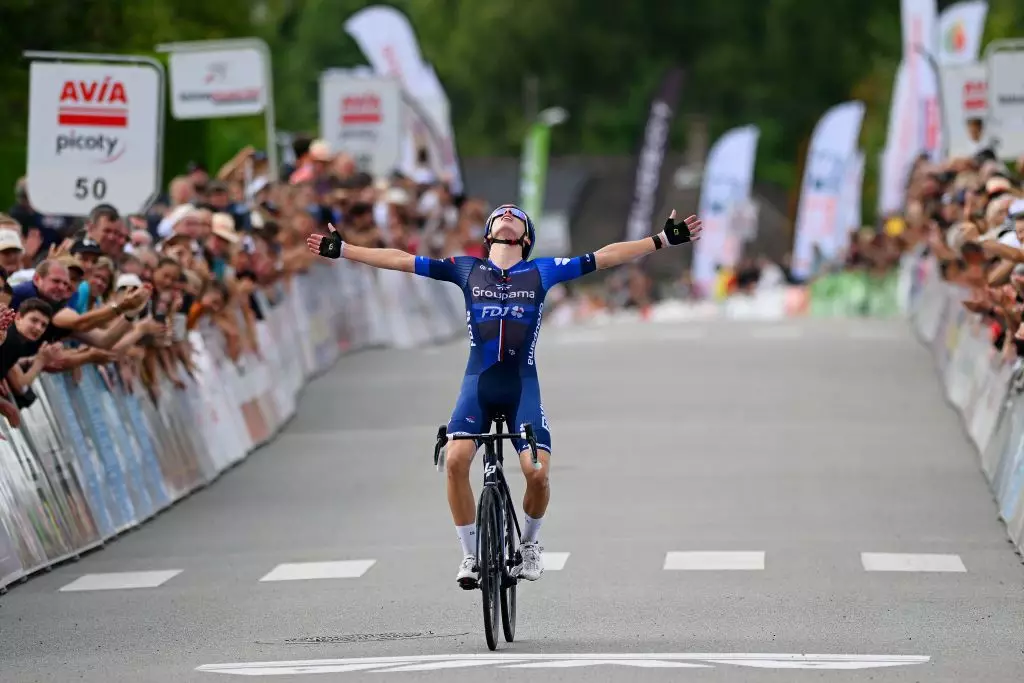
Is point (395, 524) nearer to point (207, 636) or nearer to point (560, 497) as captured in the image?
point (560, 497)

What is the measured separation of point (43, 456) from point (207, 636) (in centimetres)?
346

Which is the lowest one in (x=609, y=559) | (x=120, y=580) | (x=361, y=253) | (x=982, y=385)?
(x=982, y=385)

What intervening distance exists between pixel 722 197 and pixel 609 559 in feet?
156

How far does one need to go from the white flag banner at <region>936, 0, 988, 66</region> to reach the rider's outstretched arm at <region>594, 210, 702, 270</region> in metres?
32.6

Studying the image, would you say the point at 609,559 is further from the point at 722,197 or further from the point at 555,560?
the point at 722,197

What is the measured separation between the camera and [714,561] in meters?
15.8

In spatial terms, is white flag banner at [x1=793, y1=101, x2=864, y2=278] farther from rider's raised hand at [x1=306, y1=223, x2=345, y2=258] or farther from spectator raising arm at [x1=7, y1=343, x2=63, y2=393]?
rider's raised hand at [x1=306, y1=223, x2=345, y2=258]

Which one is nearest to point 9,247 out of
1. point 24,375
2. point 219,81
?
point 24,375

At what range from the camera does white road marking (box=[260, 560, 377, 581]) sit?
15.6m

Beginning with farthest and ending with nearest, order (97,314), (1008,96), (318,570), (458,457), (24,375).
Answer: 1. (1008,96)
2. (97,314)
3. (318,570)
4. (24,375)
5. (458,457)

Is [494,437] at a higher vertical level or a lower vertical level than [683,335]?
higher

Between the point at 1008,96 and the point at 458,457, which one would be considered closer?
the point at 458,457

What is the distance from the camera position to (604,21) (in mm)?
102625

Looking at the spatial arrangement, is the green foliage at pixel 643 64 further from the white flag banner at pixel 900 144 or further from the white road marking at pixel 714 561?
the white road marking at pixel 714 561
